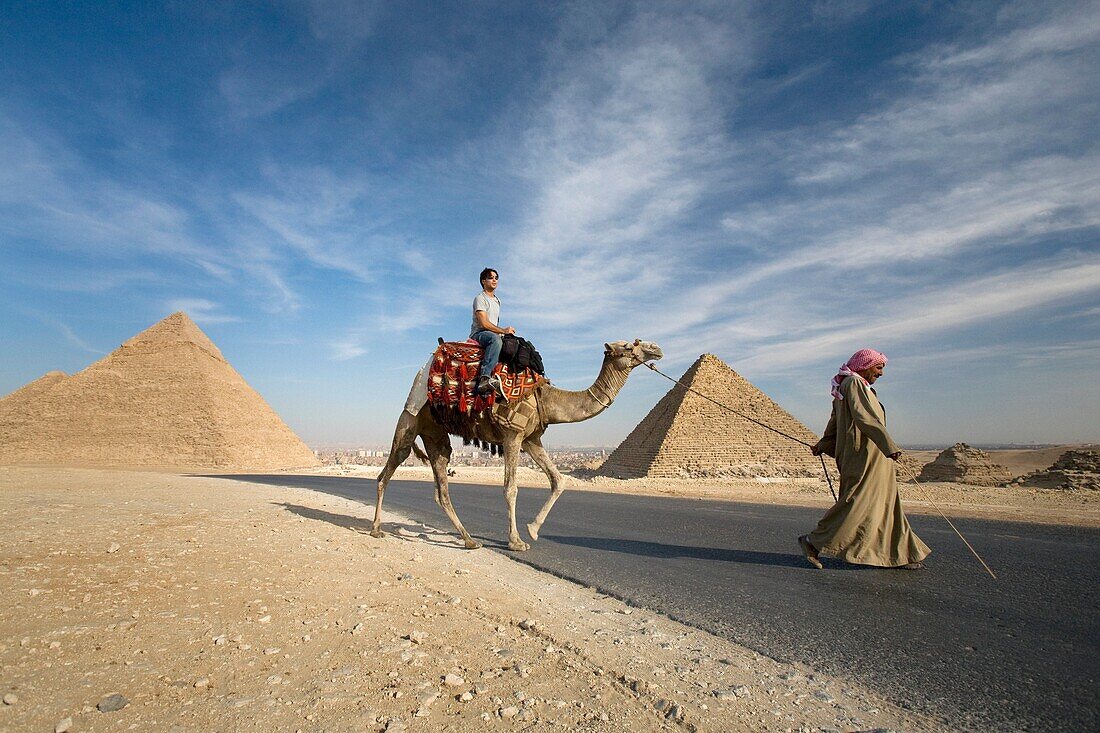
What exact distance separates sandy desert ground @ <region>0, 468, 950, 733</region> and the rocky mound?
26.7 metres

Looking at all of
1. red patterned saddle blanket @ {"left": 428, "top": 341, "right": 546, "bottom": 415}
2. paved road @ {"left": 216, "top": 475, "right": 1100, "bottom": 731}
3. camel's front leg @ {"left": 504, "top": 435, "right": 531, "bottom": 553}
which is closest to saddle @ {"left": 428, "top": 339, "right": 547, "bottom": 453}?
red patterned saddle blanket @ {"left": 428, "top": 341, "right": 546, "bottom": 415}

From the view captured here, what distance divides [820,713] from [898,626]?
59.3 inches

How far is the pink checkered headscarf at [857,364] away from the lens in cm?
508

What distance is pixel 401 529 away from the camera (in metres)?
7.62

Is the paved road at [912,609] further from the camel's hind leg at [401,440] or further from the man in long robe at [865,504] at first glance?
the camel's hind leg at [401,440]

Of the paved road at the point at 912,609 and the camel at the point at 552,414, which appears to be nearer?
the paved road at the point at 912,609

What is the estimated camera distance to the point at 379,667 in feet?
8.06

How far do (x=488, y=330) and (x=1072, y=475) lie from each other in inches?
1121

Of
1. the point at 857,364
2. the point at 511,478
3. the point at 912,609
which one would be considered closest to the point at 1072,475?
the point at 857,364

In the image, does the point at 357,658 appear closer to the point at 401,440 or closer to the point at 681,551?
the point at 681,551

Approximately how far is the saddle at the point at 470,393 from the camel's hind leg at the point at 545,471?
397mm

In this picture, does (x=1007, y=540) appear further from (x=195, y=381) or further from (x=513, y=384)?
(x=195, y=381)

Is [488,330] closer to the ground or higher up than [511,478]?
higher up

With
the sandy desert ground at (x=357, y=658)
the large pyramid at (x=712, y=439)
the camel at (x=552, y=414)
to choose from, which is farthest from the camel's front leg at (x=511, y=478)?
the large pyramid at (x=712, y=439)
